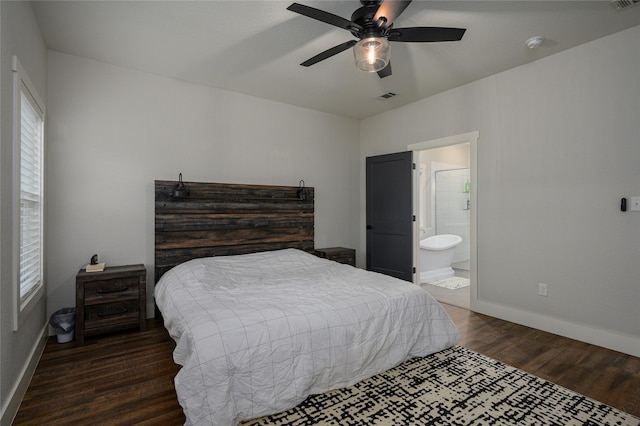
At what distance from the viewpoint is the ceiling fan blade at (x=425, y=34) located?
2.09 m

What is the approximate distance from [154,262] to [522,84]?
4408 mm

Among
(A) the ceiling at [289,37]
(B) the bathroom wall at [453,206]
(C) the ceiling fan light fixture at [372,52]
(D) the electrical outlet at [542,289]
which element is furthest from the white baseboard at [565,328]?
(C) the ceiling fan light fixture at [372,52]

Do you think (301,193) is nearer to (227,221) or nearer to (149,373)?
(227,221)

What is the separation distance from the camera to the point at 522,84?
3.43 m

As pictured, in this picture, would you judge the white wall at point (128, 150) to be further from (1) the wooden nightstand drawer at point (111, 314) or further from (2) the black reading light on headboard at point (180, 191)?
(1) the wooden nightstand drawer at point (111, 314)

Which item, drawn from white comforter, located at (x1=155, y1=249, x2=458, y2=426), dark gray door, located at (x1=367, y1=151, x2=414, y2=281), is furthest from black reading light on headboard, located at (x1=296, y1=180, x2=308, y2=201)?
white comforter, located at (x1=155, y1=249, x2=458, y2=426)

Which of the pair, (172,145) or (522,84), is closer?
(522,84)

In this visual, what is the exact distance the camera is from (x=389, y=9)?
193cm

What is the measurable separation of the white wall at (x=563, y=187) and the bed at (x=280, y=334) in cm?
133

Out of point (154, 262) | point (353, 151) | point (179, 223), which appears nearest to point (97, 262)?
point (154, 262)

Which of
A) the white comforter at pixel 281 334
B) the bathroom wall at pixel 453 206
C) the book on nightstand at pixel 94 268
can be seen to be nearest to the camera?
the white comforter at pixel 281 334

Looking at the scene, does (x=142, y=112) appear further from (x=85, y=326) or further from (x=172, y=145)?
(x=85, y=326)

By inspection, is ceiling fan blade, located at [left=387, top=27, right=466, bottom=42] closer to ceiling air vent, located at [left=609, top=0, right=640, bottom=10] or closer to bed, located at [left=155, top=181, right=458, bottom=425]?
ceiling air vent, located at [left=609, top=0, right=640, bottom=10]

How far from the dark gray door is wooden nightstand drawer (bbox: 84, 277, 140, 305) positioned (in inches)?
128
